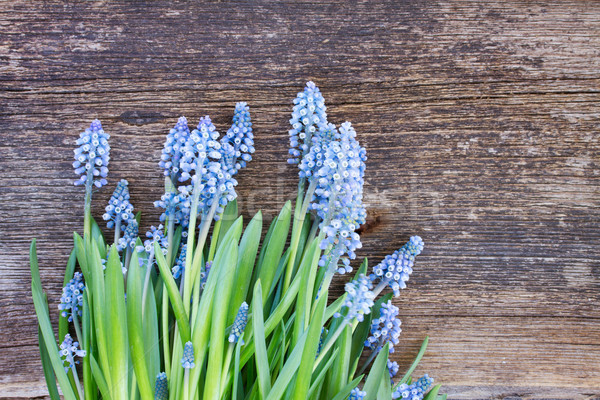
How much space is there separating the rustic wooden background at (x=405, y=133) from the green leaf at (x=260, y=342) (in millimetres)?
495

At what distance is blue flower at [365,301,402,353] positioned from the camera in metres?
1.38

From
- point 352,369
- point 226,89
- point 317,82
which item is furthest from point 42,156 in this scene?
point 352,369

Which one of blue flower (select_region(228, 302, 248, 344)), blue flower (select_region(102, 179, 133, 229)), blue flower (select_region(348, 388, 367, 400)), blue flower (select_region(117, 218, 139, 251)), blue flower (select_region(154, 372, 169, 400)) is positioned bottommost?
blue flower (select_region(348, 388, 367, 400))

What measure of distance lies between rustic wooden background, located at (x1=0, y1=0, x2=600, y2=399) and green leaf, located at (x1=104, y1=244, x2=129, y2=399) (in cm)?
40

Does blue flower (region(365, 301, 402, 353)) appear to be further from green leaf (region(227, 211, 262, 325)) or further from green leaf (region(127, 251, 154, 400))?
green leaf (region(127, 251, 154, 400))

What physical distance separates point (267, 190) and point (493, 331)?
0.98 m

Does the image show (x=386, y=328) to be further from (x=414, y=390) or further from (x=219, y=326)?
(x=219, y=326)

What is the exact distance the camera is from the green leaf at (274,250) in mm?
1299

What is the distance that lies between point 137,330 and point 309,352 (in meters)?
0.48

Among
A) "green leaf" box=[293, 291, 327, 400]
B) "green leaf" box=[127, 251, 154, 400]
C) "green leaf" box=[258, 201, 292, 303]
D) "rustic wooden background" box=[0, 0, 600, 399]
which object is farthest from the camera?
"rustic wooden background" box=[0, 0, 600, 399]

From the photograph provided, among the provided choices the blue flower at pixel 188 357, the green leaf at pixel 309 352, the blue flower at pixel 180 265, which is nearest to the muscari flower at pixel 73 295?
the blue flower at pixel 180 265

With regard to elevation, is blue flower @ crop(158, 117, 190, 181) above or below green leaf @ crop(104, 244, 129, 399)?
above

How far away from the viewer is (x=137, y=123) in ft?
5.07

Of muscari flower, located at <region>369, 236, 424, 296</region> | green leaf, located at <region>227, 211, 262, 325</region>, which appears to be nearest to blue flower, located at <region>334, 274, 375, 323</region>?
muscari flower, located at <region>369, 236, 424, 296</region>
